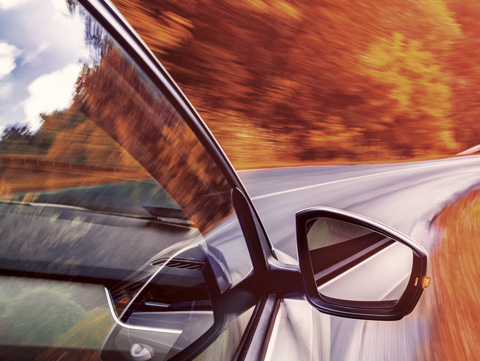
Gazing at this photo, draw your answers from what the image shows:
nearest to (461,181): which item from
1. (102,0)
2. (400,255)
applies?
(400,255)

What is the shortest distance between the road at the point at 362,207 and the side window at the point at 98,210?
1.22 ft

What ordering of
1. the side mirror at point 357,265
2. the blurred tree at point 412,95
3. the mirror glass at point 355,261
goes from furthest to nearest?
the blurred tree at point 412,95, the mirror glass at point 355,261, the side mirror at point 357,265

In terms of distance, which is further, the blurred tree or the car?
the blurred tree

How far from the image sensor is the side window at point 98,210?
871mm

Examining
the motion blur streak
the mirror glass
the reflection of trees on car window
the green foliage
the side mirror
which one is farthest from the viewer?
the motion blur streak

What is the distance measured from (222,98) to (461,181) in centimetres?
635

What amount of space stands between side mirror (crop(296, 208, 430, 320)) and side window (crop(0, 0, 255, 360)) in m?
0.25

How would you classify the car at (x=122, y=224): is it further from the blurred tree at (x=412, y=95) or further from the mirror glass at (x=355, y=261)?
the blurred tree at (x=412, y=95)

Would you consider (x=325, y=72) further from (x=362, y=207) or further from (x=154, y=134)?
(x=154, y=134)

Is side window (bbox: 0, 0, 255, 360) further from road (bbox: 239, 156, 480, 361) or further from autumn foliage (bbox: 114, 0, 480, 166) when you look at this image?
autumn foliage (bbox: 114, 0, 480, 166)

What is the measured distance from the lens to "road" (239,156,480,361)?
5.53 feet

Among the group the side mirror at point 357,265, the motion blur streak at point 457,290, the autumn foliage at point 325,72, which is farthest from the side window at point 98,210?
the autumn foliage at point 325,72

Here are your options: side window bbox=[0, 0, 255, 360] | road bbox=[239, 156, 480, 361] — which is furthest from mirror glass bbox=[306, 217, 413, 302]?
side window bbox=[0, 0, 255, 360]

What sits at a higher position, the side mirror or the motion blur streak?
the side mirror
